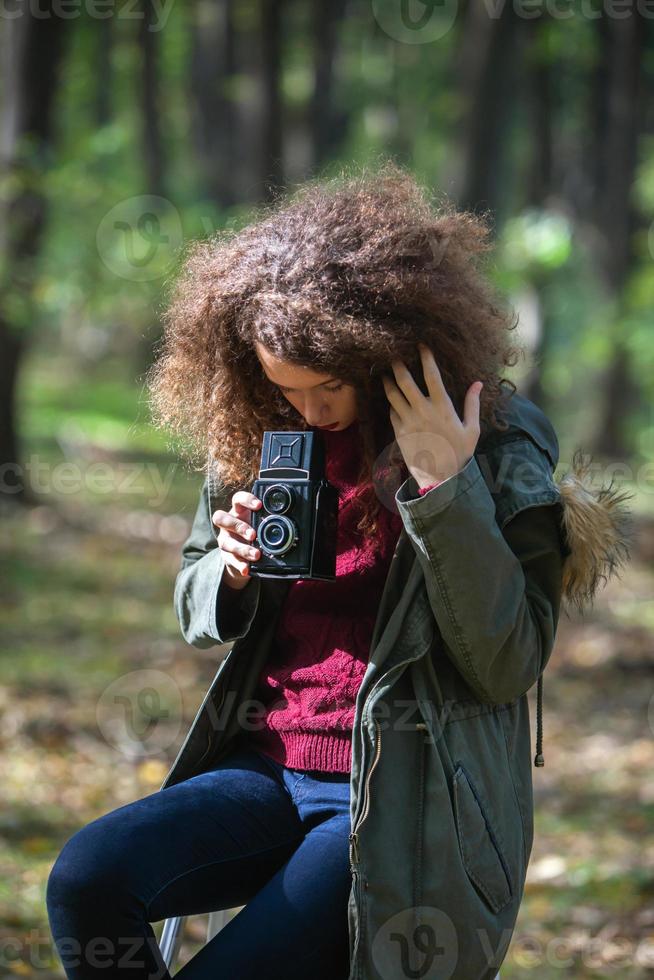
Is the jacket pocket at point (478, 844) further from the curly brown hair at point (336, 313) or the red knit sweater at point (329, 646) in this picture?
the curly brown hair at point (336, 313)

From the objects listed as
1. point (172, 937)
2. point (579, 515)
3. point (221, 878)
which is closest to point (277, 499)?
point (579, 515)

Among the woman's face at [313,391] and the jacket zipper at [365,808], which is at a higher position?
the woman's face at [313,391]

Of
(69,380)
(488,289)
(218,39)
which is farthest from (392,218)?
(69,380)

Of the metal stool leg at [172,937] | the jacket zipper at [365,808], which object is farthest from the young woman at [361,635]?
the metal stool leg at [172,937]

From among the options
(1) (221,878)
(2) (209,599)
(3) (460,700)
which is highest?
(2) (209,599)

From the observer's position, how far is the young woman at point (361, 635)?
1.94 m

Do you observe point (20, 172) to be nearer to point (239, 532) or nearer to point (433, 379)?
point (239, 532)

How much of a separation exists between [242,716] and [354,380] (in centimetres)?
71

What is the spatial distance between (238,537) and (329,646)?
273mm

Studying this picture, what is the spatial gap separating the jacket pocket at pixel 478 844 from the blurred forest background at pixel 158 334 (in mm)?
645

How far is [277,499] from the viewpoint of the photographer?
213cm

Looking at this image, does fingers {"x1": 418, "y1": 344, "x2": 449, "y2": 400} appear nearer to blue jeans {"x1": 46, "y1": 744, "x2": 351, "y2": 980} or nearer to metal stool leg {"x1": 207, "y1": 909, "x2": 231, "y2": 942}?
blue jeans {"x1": 46, "y1": 744, "x2": 351, "y2": 980}

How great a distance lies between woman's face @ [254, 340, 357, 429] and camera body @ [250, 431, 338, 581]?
0.15ft

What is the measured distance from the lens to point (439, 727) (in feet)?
6.51
